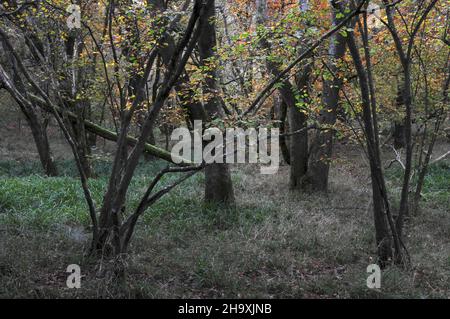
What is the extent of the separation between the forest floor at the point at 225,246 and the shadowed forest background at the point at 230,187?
0.03m

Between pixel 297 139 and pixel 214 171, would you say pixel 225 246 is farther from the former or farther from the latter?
pixel 297 139

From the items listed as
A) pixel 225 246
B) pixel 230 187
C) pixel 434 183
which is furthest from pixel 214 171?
pixel 434 183

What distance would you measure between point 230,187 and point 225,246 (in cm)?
262

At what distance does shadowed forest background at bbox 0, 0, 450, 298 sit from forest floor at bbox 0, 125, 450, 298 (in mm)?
30

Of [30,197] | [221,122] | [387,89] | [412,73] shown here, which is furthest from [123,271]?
[387,89]

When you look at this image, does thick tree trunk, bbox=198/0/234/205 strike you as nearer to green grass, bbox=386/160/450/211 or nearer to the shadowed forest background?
the shadowed forest background

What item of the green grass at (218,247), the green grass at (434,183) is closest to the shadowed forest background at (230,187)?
the green grass at (218,247)

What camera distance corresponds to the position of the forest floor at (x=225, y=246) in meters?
5.05

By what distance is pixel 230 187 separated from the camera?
29.6 feet

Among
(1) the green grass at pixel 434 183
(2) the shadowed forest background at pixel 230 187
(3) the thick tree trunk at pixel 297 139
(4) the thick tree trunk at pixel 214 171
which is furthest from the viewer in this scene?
(1) the green grass at pixel 434 183

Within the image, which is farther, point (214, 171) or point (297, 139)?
point (297, 139)

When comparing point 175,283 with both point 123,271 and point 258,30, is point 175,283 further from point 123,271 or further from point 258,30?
point 258,30

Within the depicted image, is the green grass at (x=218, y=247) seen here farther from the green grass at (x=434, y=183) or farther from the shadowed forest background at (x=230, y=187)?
the green grass at (x=434, y=183)
